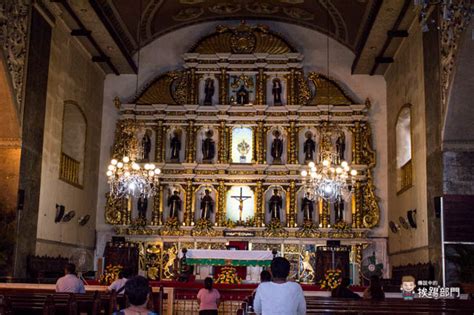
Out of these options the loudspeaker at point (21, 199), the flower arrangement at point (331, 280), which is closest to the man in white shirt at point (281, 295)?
the flower arrangement at point (331, 280)

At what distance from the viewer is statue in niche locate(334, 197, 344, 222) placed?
69.3 feet

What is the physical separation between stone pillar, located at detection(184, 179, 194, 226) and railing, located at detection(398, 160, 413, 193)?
6.55 metres

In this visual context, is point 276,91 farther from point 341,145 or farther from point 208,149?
point 208,149

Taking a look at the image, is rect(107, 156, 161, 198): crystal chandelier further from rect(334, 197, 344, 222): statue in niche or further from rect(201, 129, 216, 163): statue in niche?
rect(334, 197, 344, 222): statue in niche

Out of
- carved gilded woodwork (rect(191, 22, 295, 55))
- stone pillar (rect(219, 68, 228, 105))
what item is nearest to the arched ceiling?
carved gilded woodwork (rect(191, 22, 295, 55))

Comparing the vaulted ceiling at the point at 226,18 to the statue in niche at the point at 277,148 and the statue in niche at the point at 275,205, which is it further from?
the statue in niche at the point at 275,205

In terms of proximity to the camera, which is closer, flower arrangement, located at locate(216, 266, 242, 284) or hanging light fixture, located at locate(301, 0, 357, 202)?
flower arrangement, located at locate(216, 266, 242, 284)

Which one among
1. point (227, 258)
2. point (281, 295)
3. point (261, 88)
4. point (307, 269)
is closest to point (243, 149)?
point (261, 88)

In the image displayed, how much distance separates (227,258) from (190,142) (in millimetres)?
5710

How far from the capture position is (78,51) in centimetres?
1967

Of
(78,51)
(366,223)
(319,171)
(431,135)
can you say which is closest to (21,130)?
(78,51)

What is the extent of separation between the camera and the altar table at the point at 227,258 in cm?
1719

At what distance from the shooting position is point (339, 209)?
21156 mm

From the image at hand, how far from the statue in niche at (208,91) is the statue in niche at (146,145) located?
85.3 inches
